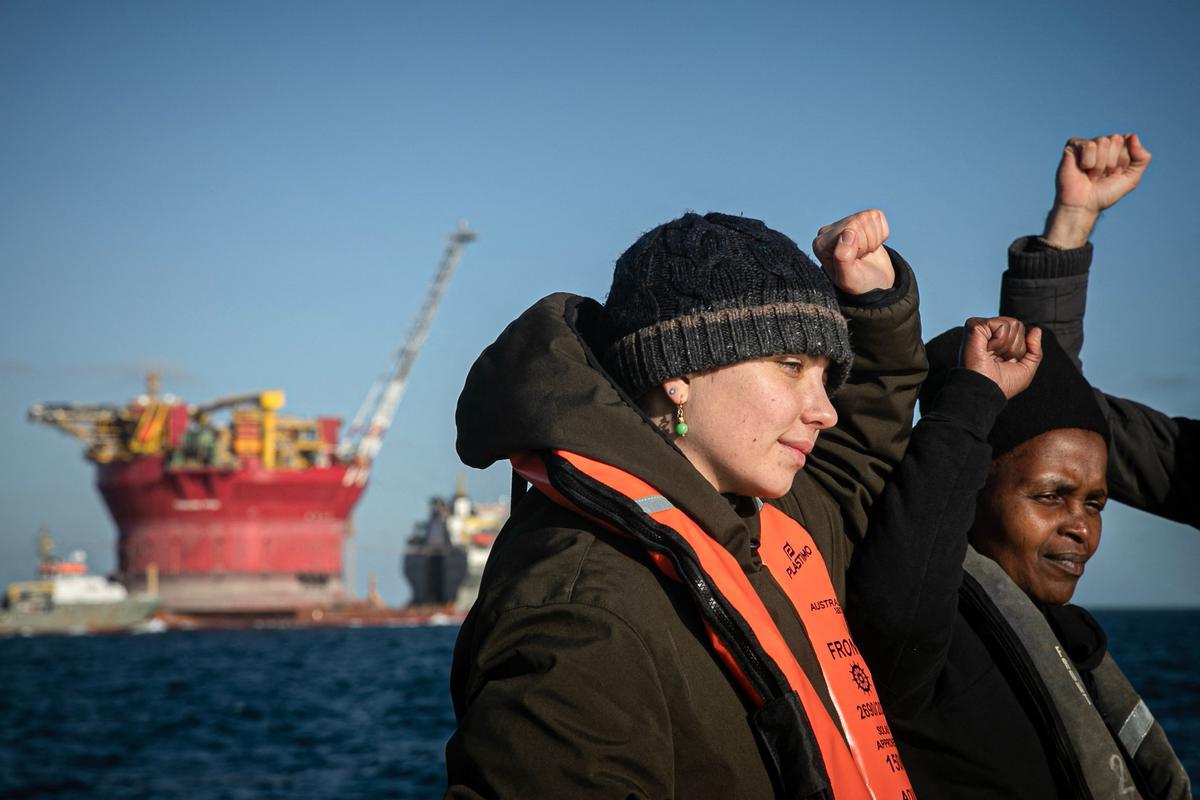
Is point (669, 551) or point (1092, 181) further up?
point (1092, 181)

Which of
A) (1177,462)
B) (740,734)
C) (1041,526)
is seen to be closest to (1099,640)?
(1041,526)

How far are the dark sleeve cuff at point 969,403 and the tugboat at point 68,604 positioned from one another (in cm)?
4493

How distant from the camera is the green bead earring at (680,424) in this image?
5.24 ft

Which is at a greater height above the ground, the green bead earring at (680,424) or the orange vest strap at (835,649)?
the green bead earring at (680,424)

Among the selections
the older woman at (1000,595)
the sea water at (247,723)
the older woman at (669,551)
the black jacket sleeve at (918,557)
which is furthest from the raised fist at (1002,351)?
the sea water at (247,723)

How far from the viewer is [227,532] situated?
42594 mm

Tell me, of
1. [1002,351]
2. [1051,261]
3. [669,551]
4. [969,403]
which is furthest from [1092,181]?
[669,551]

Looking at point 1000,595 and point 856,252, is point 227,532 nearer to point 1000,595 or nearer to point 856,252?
point 1000,595

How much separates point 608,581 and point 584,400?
236 millimetres

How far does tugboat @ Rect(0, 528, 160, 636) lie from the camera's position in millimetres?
44500

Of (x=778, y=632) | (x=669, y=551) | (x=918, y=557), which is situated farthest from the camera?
(x=918, y=557)

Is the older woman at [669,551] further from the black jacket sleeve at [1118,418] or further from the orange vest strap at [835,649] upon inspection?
the black jacket sleeve at [1118,418]

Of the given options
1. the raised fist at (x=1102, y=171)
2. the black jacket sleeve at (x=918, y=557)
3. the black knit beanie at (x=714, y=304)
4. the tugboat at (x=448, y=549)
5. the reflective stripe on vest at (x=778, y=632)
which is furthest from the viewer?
the tugboat at (x=448, y=549)

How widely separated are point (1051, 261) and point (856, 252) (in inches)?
31.1
